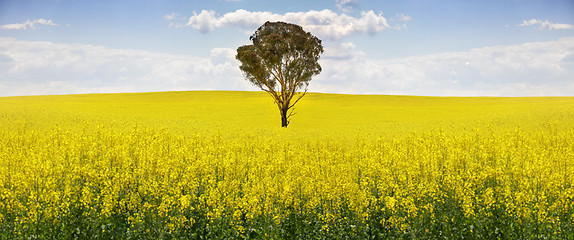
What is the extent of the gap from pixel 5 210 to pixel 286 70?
119 ft

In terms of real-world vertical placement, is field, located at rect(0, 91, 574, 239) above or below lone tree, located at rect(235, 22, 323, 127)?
below

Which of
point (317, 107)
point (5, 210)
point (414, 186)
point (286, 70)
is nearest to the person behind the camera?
point (5, 210)

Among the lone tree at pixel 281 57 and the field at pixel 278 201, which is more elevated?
the lone tree at pixel 281 57

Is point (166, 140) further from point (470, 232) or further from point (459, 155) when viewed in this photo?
point (470, 232)

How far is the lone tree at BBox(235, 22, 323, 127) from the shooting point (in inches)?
1741

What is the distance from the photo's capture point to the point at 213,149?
16844 mm

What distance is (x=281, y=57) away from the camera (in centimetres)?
4472

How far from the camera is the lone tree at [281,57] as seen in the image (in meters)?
44.2

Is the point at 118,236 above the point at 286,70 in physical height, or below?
below

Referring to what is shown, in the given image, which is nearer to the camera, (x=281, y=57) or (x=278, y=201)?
(x=278, y=201)

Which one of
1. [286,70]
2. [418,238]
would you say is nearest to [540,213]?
[418,238]

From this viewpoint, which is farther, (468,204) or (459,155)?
(459,155)

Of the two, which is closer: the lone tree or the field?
the field

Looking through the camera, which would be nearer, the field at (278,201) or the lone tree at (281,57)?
the field at (278,201)
